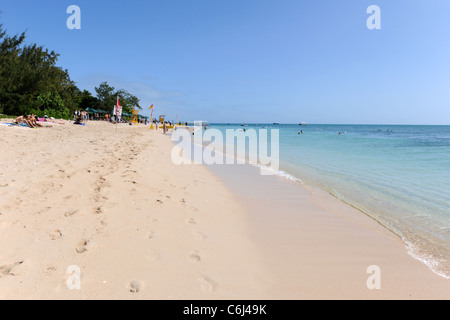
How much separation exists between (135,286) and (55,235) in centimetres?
156

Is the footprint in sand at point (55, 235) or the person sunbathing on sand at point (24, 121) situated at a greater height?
the person sunbathing on sand at point (24, 121)

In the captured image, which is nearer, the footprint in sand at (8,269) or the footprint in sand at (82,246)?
the footprint in sand at (8,269)

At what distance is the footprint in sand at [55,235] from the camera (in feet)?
9.67

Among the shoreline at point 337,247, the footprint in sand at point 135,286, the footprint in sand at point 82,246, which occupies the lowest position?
the shoreline at point 337,247

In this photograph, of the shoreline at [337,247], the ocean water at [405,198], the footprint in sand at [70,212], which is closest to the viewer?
the shoreline at [337,247]

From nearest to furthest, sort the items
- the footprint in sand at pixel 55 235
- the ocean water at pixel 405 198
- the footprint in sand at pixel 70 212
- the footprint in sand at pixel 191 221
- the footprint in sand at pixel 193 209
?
the footprint in sand at pixel 55 235 → the footprint in sand at pixel 70 212 → the ocean water at pixel 405 198 → the footprint in sand at pixel 191 221 → the footprint in sand at pixel 193 209

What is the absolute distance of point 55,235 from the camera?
300cm

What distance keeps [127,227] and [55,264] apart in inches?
42.3

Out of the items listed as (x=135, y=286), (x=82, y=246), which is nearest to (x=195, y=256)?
(x=135, y=286)

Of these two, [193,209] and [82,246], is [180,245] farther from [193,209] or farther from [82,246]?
[193,209]

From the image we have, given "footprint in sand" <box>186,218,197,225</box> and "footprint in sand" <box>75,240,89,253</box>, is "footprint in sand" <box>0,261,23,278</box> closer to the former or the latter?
"footprint in sand" <box>75,240,89,253</box>

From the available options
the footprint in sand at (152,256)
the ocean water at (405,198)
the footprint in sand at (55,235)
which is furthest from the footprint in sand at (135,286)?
the ocean water at (405,198)

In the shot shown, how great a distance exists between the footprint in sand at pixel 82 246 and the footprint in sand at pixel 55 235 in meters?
0.34

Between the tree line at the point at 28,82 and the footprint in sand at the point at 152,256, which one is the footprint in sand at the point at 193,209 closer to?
the footprint in sand at the point at 152,256
